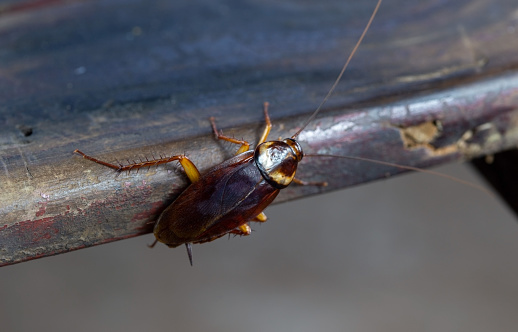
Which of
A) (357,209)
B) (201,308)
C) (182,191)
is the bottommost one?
(201,308)

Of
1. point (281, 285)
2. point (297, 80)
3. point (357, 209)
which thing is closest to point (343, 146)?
point (297, 80)

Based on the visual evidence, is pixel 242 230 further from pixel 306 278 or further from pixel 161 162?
pixel 306 278

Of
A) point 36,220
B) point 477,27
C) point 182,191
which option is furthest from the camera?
point 477,27

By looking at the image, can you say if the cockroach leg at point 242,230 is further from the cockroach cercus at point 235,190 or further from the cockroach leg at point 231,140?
the cockroach leg at point 231,140

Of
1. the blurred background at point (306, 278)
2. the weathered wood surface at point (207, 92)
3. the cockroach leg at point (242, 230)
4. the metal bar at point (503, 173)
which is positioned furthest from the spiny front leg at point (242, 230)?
the blurred background at point (306, 278)

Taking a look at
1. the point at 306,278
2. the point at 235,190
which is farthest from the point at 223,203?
the point at 306,278

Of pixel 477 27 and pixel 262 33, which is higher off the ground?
pixel 477 27

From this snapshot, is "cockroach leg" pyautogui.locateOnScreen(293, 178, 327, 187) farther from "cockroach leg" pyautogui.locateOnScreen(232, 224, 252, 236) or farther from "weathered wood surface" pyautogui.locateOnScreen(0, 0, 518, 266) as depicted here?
"cockroach leg" pyautogui.locateOnScreen(232, 224, 252, 236)

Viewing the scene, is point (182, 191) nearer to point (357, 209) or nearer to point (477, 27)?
point (477, 27)
